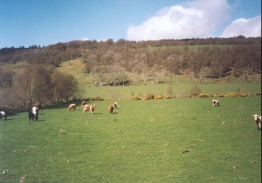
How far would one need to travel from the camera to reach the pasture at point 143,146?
6727mm

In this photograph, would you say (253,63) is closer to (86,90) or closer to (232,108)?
(232,108)

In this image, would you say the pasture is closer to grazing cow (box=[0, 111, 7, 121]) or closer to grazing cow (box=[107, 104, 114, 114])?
grazing cow (box=[0, 111, 7, 121])

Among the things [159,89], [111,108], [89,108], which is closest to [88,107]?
[89,108]

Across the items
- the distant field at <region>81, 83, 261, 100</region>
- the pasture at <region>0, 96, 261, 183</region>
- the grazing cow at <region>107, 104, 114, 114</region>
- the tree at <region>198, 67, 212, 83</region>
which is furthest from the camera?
the grazing cow at <region>107, 104, 114, 114</region>

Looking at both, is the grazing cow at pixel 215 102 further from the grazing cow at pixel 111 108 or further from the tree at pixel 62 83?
the tree at pixel 62 83

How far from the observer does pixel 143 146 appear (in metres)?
8.75

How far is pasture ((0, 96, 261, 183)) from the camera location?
22.1ft

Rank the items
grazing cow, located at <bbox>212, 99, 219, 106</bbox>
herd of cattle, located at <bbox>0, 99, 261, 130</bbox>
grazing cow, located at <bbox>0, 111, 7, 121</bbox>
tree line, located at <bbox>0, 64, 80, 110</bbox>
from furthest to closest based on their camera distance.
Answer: grazing cow, located at <bbox>212, 99, 219, 106</bbox> → tree line, located at <bbox>0, 64, 80, 110</bbox> → herd of cattle, located at <bbox>0, 99, 261, 130</bbox> → grazing cow, located at <bbox>0, 111, 7, 121</bbox>

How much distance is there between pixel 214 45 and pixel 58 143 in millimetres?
9977

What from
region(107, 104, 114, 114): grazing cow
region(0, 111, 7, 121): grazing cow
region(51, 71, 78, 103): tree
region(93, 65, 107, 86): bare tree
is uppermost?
region(93, 65, 107, 86): bare tree

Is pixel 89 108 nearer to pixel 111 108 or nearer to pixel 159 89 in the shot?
pixel 111 108

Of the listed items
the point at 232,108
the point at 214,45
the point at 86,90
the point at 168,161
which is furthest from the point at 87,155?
the point at 232,108

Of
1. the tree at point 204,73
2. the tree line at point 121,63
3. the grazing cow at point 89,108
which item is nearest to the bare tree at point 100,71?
the tree line at point 121,63

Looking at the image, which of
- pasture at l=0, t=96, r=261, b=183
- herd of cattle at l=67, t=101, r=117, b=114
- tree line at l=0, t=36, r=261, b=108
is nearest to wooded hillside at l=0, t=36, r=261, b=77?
tree line at l=0, t=36, r=261, b=108
